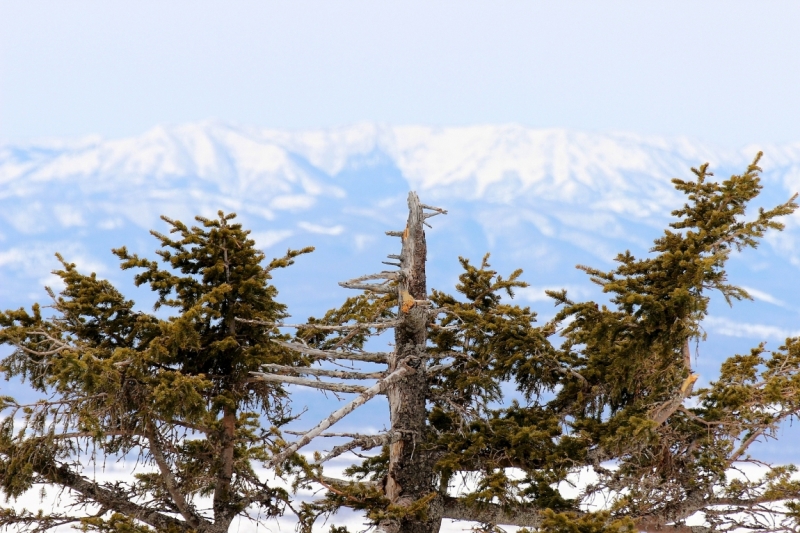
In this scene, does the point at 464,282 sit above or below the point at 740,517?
above

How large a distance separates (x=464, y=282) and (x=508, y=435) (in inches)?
128

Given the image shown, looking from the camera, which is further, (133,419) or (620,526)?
(133,419)

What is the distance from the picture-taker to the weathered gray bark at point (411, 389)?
1798 cm

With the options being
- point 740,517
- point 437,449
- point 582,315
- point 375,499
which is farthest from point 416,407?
point 740,517

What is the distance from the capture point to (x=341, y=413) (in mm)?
15312

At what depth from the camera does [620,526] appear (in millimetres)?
13305

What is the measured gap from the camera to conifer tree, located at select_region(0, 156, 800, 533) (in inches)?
651

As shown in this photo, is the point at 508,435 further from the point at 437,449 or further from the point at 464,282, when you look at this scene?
the point at 464,282

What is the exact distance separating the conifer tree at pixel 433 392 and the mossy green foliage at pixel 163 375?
0.15 feet

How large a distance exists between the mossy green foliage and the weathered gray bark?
2402 millimetres

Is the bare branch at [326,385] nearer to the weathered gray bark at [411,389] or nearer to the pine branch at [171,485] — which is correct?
the weathered gray bark at [411,389]

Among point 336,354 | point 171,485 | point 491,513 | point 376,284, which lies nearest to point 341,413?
point 336,354

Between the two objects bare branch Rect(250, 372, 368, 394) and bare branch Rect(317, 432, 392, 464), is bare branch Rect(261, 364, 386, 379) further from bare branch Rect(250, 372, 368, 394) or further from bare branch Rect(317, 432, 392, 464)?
bare branch Rect(317, 432, 392, 464)

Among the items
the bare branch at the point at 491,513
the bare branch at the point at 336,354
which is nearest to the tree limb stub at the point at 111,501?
the bare branch at the point at 336,354
